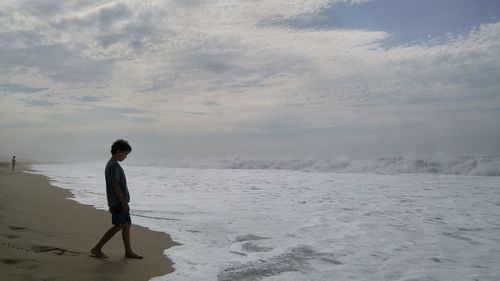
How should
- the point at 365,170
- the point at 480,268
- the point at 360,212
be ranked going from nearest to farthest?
1. the point at 480,268
2. the point at 360,212
3. the point at 365,170

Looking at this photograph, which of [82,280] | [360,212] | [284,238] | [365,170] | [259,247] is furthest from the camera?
[365,170]

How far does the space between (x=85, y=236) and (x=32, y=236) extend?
91 centimetres

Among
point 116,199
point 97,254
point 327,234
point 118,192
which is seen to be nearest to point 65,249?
point 97,254

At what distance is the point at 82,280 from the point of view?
3.75 metres

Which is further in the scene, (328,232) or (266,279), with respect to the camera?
(328,232)

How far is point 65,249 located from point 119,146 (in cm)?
143

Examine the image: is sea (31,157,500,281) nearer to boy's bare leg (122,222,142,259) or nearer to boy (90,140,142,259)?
boy's bare leg (122,222,142,259)

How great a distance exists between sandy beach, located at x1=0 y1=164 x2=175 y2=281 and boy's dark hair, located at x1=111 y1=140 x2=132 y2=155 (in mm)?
1290

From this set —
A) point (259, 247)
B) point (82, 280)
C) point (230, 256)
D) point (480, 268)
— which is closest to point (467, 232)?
point (480, 268)

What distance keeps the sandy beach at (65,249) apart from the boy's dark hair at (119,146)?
1.29 metres

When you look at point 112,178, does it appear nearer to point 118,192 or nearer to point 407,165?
point 118,192

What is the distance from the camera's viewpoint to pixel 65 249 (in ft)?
15.9

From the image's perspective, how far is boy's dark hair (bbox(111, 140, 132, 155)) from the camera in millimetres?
4840

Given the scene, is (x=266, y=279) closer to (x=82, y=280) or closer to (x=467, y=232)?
(x=82, y=280)
